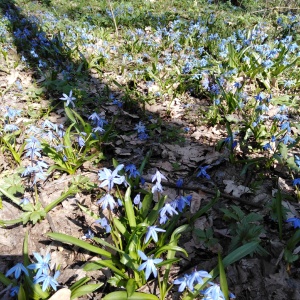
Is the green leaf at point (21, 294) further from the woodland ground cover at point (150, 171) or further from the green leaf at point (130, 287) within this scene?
the green leaf at point (130, 287)

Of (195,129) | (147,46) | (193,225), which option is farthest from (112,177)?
(147,46)

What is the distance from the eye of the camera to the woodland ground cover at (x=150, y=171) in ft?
6.16

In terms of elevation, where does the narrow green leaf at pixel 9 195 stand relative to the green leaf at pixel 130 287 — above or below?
above

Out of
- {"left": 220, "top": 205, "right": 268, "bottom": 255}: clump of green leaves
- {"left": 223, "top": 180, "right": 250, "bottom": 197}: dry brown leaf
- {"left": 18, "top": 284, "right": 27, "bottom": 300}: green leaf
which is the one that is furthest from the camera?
{"left": 223, "top": 180, "right": 250, "bottom": 197}: dry brown leaf

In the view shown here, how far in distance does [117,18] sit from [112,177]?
7013 millimetres

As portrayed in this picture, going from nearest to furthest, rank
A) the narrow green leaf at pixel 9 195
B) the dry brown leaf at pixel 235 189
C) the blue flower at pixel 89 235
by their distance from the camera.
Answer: the blue flower at pixel 89 235 → the narrow green leaf at pixel 9 195 → the dry brown leaf at pixel 235 189

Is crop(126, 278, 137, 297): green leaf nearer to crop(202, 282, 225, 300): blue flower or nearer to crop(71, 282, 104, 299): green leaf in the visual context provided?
crop(71, 282, 104, 299): green leaf

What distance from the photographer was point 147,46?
598 centimetres

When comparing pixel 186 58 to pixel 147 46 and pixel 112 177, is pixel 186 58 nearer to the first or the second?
pixel 147 46

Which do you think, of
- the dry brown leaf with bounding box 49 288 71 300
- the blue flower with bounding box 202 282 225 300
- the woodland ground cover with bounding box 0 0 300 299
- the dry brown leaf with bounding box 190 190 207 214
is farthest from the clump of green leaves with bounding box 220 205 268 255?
the dry brown leaf with bounding box 49 288 71 300

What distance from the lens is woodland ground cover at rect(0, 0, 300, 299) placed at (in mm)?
1878

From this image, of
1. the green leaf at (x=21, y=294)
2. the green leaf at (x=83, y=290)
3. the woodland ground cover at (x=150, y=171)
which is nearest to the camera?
the green leaf at (x=21, y=294)

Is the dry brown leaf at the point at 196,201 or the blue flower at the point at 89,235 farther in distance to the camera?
the dry brown leaf at the point at 196,201

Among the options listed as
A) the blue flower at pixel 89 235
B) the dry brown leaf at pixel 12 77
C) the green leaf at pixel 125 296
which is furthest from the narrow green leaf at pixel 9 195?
the dry brown leaf at pixel 12 77
